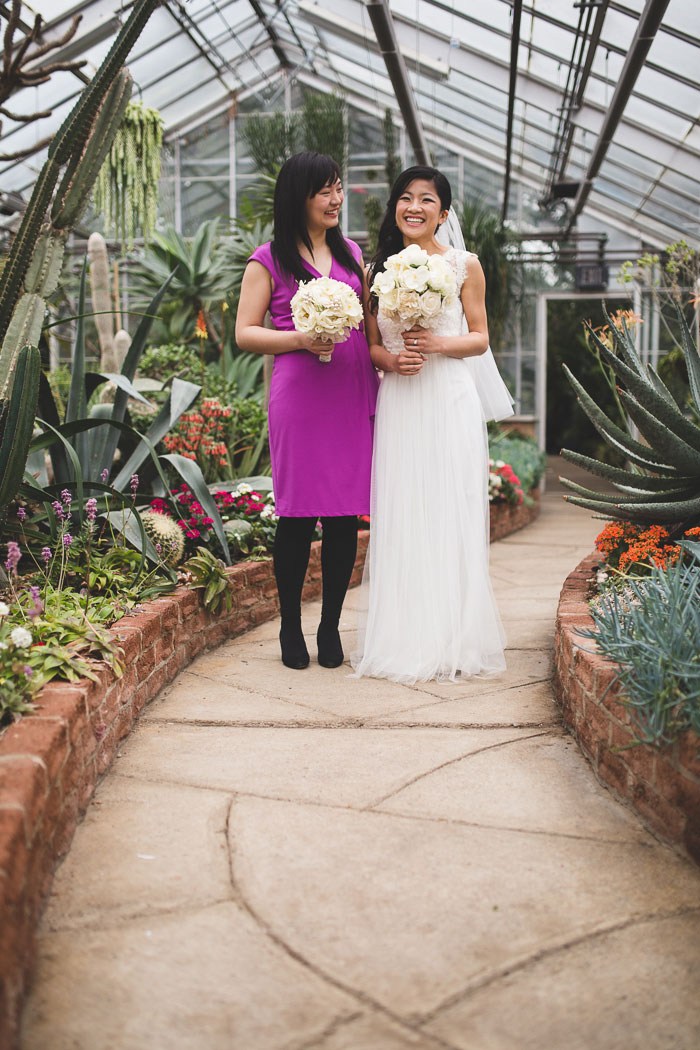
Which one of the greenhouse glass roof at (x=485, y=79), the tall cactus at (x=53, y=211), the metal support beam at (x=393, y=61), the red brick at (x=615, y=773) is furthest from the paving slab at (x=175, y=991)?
the metal support beam at (x=393, y=61)

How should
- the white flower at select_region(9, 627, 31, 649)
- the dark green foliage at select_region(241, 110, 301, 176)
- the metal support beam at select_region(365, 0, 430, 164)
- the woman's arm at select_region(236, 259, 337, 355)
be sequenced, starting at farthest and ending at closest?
the dark green foliage at select_region(241, 110, 301, 176) < the metal support beam at select_region(365, 0, 430, 164) < the woman's arm at select_region(236, 259, 337, 355) < the white flower at select_region(9, 627, 31, 649)

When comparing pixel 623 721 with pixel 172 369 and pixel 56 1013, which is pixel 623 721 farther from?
pixel 172 369

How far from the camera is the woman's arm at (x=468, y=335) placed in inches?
117

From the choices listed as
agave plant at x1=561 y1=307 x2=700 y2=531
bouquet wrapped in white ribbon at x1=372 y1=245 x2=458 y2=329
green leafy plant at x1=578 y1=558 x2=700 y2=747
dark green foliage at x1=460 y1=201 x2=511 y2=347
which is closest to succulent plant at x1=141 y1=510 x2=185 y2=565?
bouquet wrapped in white ribbon at x1=372 y1=245 x2=458 y2=329

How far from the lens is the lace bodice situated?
9.95 feet

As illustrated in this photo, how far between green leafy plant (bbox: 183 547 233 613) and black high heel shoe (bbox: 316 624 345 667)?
1.50ft

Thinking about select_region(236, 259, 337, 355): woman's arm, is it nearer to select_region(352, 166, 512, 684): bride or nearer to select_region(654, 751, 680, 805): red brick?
select_region(352, 166, 512, 684): bride

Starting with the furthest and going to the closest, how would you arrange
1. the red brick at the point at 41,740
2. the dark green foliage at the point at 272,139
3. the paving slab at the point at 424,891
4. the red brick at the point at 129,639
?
1. the dark green foliage at the point at 272,139
2. the red brick at the point at 129,639
3. the red brick at the point at 41,740
4. the paving slab at the point at 424,891

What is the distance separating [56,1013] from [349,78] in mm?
13160

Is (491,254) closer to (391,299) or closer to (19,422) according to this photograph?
(391,299)

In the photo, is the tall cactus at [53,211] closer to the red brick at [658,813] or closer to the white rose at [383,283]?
the white rose at [383,283]

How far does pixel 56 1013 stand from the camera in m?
1.35

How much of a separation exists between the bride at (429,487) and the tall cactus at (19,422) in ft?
3.57

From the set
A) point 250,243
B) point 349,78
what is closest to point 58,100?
point 349,78
